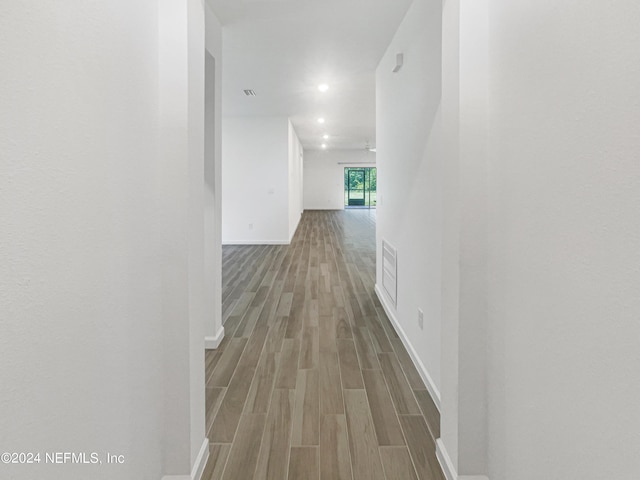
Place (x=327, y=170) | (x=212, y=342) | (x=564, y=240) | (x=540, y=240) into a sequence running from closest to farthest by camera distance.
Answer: (x=564, y=240) < (x=540, y=240) < (x=212, y=342) < (x=327, y=170)

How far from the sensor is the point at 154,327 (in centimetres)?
151

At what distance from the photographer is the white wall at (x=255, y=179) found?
8.38 m

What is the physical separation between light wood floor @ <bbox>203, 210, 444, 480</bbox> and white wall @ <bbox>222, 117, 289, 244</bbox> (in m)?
3.83

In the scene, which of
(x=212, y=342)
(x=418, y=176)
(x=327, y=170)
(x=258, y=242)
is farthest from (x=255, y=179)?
(x=327, y=170)

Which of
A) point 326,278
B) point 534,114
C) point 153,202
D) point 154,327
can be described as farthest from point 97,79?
point 326,278

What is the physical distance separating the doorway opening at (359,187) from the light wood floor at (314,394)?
15.3 m

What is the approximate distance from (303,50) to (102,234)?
3.52 meters

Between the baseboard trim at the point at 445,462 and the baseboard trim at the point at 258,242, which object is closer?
the baseboard trim at the point at 445,462

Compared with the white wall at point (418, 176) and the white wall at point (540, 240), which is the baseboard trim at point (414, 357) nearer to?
the white wall at point (418, 176)

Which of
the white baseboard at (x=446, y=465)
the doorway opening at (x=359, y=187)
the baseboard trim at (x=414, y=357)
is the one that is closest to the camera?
the white baseboard at (x=446, y=465)

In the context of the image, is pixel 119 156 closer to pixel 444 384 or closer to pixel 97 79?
pixel 97 79

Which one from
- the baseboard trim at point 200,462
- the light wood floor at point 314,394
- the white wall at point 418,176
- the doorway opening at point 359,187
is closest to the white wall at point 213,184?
the light wood floor at point 314,394

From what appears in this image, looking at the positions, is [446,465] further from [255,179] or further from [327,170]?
[327,170]

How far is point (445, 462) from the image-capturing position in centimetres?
174
